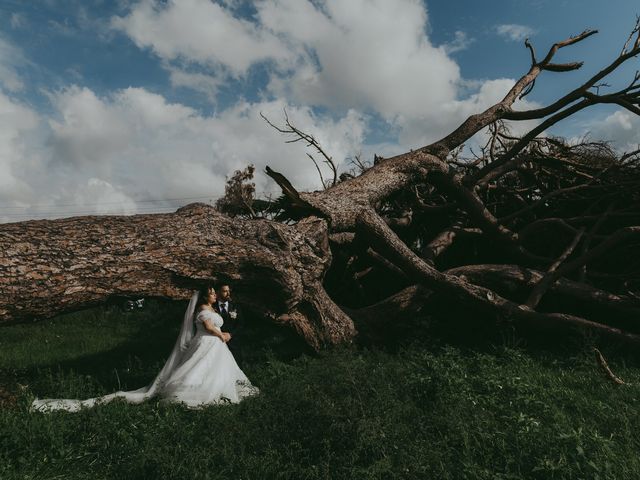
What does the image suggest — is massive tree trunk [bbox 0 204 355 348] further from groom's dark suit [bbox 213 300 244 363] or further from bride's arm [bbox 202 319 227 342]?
groom's dark suit [bbox 213 300 244 363]

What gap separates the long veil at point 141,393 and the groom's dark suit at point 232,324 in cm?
53

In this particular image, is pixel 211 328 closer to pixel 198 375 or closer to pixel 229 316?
pixel 198 375

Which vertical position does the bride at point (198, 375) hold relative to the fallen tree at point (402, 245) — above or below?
below

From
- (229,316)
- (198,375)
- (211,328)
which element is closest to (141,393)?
(198,375)

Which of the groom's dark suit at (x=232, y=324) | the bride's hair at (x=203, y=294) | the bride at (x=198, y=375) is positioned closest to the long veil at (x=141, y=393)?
the bride at (x=198, y=375)

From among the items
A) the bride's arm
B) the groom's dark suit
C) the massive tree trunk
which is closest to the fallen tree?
the massive tree trunk

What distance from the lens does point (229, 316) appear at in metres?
8.04

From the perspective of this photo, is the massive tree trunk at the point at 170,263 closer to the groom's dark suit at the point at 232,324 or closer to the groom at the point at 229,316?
the groom at the point at 229,316

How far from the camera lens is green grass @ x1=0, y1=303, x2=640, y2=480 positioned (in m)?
3.73

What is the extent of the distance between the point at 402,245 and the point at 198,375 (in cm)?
347

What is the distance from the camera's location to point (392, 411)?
14.3ft

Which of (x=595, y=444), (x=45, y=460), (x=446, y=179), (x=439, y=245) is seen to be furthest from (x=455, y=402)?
(x=446, y=179)

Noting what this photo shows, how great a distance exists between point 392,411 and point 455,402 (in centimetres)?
73

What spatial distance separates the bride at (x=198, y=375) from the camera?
5605 millimetres
